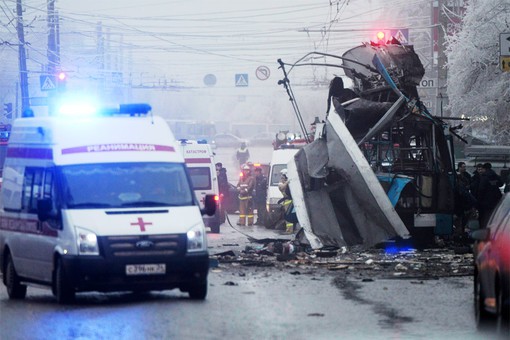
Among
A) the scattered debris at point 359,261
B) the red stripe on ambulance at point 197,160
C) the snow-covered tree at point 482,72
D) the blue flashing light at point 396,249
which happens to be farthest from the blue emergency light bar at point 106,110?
the snow-covered tree at point 482,72

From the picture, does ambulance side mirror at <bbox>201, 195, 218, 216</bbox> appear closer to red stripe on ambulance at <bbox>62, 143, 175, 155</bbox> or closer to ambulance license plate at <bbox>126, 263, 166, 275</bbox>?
red stripe on ambulance at <bbox>62, 143, 175, 155</bbox>

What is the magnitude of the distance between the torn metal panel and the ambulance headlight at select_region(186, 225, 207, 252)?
794 centimetres

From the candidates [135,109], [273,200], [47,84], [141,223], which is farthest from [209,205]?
[47,84]

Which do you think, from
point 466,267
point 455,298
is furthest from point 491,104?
point 455,298

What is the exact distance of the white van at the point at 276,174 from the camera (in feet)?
115

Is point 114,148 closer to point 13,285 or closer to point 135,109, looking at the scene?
point 135,109

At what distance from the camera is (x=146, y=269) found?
14508mm

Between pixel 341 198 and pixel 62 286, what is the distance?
32.4 feet

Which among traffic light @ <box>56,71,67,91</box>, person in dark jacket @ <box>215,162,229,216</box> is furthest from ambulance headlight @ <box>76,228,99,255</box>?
traffic light @ <box>56,71,67,91</box>

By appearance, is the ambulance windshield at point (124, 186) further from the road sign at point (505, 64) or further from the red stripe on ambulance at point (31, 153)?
the road sign at point (505, 64)

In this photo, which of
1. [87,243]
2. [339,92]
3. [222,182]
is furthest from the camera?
[222,182]

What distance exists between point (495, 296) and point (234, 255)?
1115 centimetres

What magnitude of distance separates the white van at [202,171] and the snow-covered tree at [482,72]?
15588 millimetres

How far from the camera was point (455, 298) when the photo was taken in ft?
51.9
